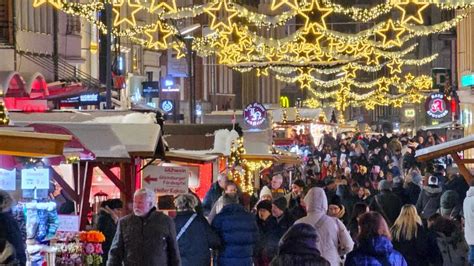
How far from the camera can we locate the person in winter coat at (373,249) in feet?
37.4

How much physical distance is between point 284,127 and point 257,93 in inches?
1302

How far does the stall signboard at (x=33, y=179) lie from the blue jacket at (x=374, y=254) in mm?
7232

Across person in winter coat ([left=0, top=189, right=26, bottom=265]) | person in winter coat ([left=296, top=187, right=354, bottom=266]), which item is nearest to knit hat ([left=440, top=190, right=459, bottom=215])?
person in winter coat ([left=296, top=187, right=354, bottom=266])

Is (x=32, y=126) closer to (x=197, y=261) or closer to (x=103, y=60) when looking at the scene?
(x=197, y=261)

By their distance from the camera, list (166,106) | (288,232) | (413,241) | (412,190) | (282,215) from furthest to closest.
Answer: (166,106) < (412,190) < (282,215) < (413,241) < (288,232)

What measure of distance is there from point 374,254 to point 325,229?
2636 mm

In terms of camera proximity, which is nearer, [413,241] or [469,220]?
[413,241]

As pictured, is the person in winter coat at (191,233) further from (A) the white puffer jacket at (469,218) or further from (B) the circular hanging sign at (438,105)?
(B) the circular hanging sign at (438,105)

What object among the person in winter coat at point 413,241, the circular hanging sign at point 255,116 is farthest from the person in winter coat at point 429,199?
the circular hanging sign at point 255,116

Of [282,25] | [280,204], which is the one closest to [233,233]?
[280,204]

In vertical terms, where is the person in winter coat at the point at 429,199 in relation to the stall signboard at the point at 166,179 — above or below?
below

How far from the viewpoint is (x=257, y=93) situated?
309ft

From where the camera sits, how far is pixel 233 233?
52.2 ft

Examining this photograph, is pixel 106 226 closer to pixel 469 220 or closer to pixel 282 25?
pixel 469 220
